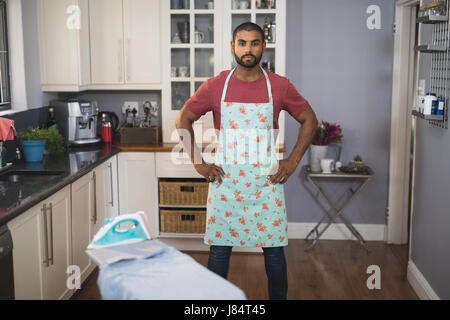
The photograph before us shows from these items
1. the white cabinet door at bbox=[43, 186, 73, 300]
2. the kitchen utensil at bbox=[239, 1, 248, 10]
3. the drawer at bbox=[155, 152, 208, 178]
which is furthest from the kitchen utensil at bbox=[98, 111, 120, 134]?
the white cabinet door at bbox=[43, 186, 73, 300]

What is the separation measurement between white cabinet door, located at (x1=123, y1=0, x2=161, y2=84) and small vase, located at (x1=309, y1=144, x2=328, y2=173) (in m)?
1.37

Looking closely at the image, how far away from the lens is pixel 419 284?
348 cm

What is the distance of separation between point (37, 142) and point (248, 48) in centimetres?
168

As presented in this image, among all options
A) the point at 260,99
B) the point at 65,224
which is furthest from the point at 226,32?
the point at 65,224

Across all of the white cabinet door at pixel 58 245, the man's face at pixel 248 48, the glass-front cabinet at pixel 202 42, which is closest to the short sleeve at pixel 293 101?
the man's face at pixel 248 48

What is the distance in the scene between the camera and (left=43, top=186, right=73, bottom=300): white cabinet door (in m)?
2.84

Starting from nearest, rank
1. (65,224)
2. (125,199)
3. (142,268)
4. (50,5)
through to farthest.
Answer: (142,268), (65,224), (50,5), (125,199)

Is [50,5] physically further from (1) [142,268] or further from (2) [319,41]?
(1) [142,268]

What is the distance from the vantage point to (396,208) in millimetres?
4594

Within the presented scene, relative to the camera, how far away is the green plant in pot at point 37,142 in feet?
11.7

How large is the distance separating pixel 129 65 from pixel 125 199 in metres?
1.07

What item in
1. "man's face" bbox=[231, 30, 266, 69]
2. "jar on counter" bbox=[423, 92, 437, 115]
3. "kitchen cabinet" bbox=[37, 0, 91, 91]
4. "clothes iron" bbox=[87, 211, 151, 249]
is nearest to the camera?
"clothes iron" bbox=[87, 211, 151, 249]

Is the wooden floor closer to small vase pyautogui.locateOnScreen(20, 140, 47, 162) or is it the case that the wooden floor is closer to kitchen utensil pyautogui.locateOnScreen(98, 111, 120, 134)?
small vase pyautogui.locateOnScreen(20, 140, 47, 162)

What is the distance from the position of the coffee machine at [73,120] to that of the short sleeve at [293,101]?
6.38 ft
